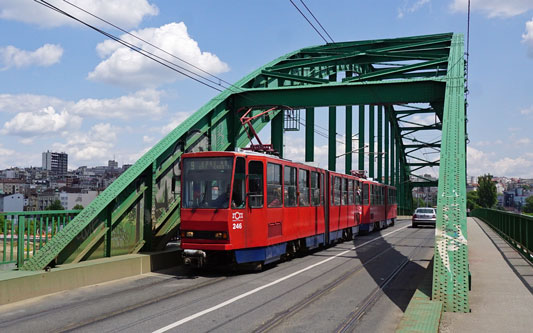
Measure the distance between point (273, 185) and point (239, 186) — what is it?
1473 mm

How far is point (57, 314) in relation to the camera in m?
8.31

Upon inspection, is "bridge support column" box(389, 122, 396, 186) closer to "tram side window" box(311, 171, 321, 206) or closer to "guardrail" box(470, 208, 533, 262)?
"guardrail" box(470, 208, 533, 262)

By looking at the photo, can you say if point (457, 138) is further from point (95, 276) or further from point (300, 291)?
point (95, 276)

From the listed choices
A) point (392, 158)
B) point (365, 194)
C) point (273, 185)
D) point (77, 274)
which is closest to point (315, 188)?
point (273, 185)

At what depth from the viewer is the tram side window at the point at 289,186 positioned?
48.9 ft

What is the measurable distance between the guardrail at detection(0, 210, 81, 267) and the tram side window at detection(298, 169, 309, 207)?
22.8 ft

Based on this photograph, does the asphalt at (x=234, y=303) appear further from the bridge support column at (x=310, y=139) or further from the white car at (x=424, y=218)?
the white car at (x=424, y=218)

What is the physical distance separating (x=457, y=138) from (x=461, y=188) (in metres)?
2.36

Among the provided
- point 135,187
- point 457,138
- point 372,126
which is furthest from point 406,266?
point 372,126

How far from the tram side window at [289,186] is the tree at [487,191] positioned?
106005 millimetres

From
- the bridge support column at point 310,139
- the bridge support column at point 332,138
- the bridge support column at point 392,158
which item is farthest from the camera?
the bridge support column at point 392,158

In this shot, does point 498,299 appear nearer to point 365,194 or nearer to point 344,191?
point 344,191

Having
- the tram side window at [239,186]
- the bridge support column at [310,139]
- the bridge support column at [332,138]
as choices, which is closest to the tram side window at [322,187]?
the tram side window at [239,186]

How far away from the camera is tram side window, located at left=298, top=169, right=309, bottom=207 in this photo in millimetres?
16250
